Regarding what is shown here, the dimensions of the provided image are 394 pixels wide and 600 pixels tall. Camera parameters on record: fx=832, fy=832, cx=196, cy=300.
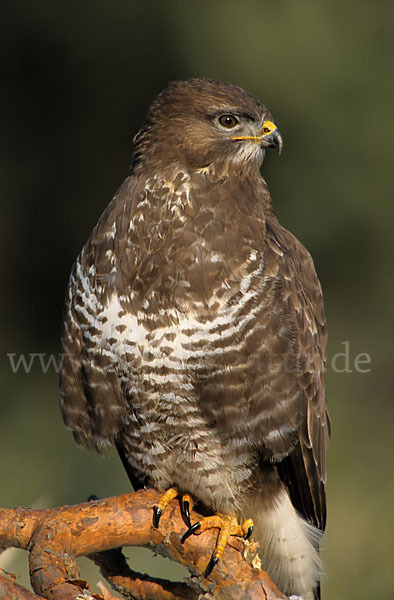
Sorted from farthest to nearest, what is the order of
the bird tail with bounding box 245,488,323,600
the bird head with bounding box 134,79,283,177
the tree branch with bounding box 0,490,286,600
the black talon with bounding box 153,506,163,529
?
the bird tail with bounding box 245,488,323,600, the bird head with bounding box 134,79,283,177, the black talon with bounding box 153,506,163,529, the tree branch with bounding box 0,490,286,600

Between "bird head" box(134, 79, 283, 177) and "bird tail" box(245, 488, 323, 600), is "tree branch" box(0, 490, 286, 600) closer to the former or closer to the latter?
"bird tail" box(245, 488, 323, 600)

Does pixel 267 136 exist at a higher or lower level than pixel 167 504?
higher

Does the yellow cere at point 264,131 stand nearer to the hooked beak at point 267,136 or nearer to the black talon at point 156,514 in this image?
the hooked beak at point 267,136

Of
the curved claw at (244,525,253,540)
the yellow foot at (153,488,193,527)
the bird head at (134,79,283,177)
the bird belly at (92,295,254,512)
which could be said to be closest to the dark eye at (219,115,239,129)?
the bird head at (134,79,283,177)

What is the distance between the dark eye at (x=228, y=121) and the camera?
2615 mm

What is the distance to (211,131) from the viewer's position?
2611mm

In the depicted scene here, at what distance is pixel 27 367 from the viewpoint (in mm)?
5211

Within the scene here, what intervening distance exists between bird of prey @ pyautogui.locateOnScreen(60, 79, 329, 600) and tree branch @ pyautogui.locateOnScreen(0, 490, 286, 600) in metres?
0.06

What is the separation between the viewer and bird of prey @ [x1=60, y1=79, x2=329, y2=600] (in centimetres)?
244

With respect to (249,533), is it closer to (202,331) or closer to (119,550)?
(119,550)

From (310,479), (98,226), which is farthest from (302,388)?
(98,226)

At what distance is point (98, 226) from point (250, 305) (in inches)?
22.0

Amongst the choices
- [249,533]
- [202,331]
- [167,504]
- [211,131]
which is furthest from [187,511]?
[211,131]

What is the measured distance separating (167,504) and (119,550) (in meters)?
0.20
